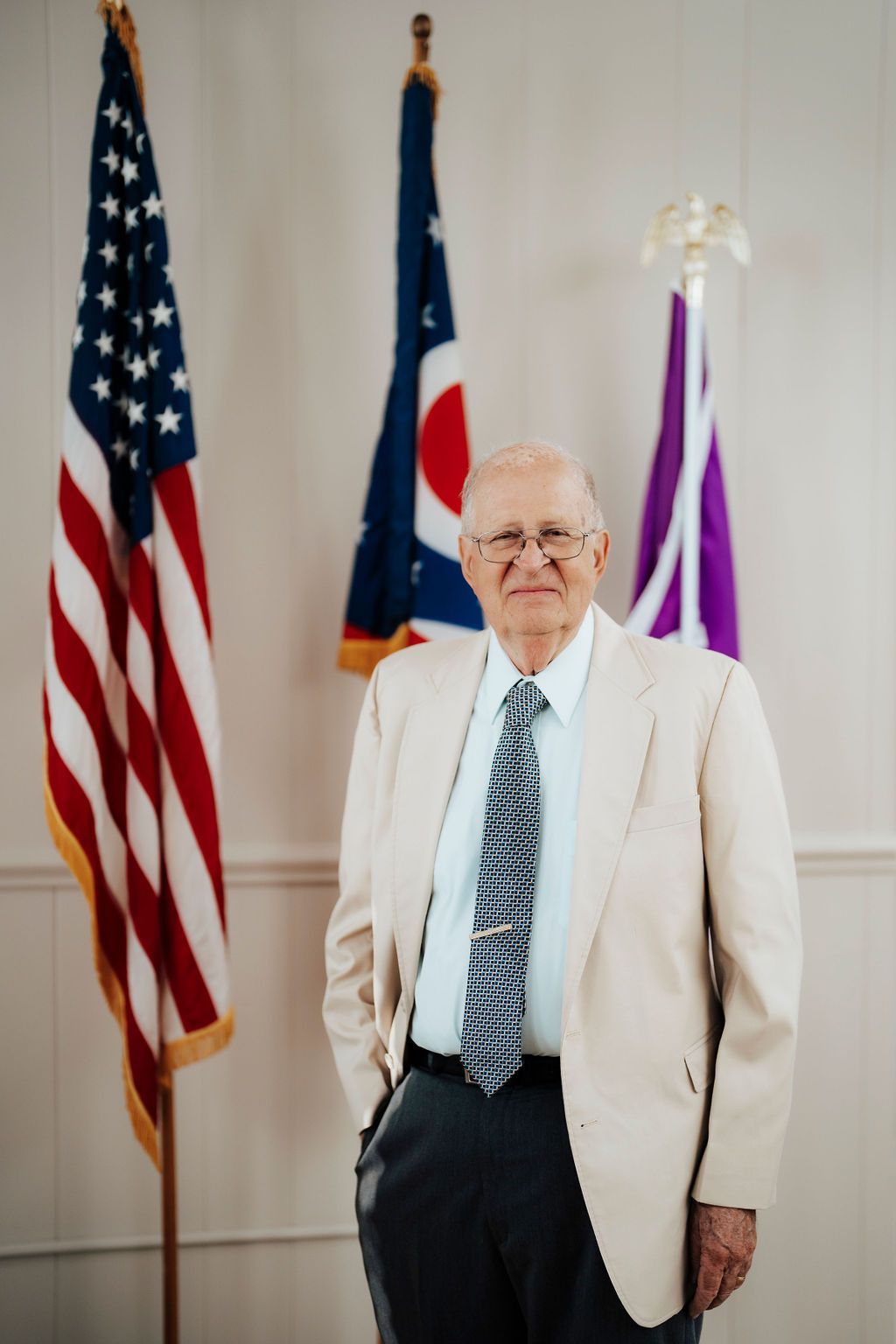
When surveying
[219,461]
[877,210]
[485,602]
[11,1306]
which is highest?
[877,210]

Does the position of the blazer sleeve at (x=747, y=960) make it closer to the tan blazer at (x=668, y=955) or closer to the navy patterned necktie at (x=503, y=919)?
the tan blazer at (x=668, y=955)

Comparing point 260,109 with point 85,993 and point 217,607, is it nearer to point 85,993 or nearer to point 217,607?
point 217,607

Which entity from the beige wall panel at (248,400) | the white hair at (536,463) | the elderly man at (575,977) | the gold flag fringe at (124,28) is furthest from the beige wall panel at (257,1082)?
the gold flag fringe at (124,28)

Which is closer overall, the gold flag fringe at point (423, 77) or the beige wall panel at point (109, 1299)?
the gold flag fringe at point (423, 77)

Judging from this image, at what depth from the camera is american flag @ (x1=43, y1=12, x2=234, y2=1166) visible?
5.65 ft

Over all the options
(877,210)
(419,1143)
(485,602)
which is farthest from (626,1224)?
(877,210)

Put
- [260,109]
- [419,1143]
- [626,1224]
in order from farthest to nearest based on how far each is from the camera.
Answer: [260,109], [419,1143], [626,1224]

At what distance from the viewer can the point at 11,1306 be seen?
2014 mm

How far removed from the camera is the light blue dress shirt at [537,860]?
4.16 ft

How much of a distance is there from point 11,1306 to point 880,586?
2.47m

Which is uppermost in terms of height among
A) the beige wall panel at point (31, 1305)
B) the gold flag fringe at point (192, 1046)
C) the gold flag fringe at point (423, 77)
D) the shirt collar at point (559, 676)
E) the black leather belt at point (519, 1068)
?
the gold flag fringe at point (423, 77)

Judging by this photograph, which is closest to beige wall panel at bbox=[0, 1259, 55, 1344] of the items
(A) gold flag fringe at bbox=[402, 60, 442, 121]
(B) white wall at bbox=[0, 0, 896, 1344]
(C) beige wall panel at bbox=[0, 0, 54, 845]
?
(B) white wall at bbox=[0, 0, 896, 1344]

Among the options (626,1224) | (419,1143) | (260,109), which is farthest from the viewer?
(260,109)

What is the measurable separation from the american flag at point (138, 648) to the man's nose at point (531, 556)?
0.74 metres
